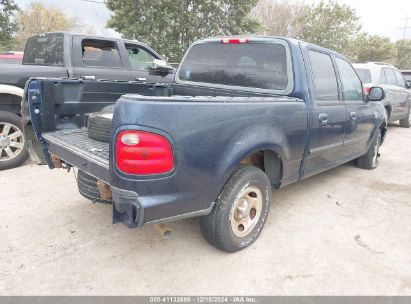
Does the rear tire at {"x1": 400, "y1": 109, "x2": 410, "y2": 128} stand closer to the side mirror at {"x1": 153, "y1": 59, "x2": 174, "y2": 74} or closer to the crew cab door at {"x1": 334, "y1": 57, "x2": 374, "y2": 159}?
the crew cab door at {"x1": 334, "y1": 57, "x2": 374, "y2": 159}

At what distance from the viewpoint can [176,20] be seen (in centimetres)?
1317

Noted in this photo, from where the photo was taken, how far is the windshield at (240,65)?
3271mm

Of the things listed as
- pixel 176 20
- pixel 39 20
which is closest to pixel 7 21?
pixel 176 20

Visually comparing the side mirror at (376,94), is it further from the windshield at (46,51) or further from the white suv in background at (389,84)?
the windshield at (46,51)

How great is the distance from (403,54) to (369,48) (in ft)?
56.0

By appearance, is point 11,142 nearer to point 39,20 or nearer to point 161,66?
point 161,66

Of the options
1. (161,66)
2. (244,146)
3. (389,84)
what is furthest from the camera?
(389,84)

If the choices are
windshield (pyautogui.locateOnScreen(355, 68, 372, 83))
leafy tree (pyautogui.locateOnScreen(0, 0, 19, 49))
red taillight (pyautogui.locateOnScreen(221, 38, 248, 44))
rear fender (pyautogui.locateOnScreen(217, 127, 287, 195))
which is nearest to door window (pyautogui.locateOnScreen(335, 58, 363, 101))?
red taillight (pyautogui.locateOnScreen(221, 38, 248, 44))

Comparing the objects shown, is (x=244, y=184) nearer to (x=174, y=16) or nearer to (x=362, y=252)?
(x=362, y=252)

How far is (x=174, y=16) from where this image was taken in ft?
42.7

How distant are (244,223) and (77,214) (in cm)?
175

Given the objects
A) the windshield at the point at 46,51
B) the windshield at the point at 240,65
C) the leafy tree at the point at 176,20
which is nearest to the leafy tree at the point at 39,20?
the leafy tree at the point at 176,20

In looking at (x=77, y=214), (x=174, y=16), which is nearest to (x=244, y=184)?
(x=77, y=214)

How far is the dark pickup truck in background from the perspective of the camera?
4.53 meters
